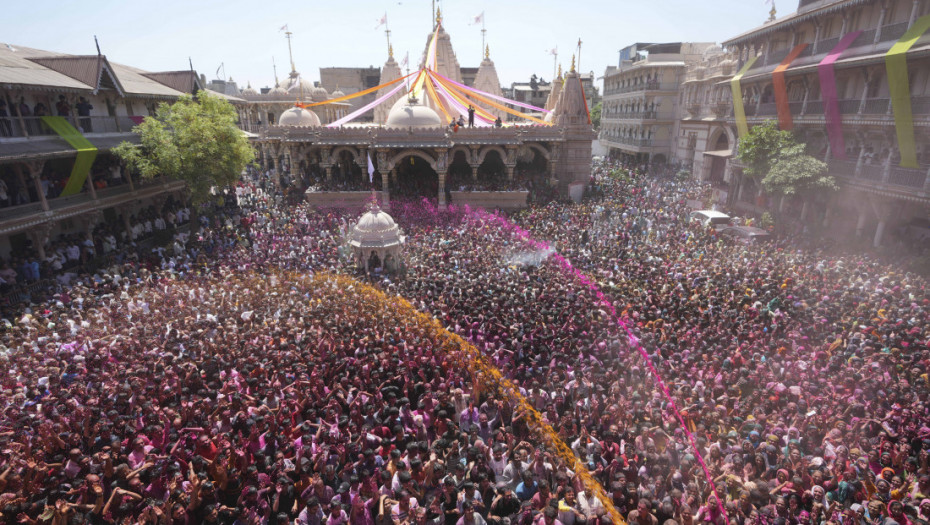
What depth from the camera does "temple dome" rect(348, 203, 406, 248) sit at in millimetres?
16531

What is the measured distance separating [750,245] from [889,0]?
11233mm

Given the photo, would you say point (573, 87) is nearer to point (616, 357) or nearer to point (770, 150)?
point (770, 150)

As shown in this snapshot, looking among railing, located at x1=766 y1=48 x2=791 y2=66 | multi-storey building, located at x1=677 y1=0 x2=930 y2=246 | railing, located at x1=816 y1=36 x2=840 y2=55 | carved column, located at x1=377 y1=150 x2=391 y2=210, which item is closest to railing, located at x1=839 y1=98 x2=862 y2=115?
multi-storey building, located at x1=677 y1=0 x2=930 y2=246

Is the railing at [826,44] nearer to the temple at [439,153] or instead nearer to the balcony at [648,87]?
the temple at [439,153]

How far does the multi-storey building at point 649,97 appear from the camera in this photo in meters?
40.0

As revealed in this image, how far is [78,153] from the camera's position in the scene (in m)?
17.2

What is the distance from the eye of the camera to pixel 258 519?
5.81 m

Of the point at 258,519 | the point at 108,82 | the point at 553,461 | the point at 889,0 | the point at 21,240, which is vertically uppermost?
the point at 889,0

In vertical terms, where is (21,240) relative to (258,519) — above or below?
above

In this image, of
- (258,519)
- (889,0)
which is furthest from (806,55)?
(258,519)

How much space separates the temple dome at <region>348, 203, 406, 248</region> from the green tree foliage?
16.6 m

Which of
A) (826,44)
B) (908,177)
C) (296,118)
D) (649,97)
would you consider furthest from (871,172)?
(296,118)

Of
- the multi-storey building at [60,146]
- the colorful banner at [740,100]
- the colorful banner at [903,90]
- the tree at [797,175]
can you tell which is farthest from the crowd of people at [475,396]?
the colorful banner at [740,100]

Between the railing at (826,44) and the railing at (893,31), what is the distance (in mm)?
2525
